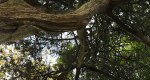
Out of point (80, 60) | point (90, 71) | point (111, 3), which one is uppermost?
point (111, 3)

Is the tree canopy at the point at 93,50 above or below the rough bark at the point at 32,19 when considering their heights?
below

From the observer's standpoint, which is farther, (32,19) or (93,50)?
(93,50)

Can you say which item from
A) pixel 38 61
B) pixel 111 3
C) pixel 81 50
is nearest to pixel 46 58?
pixel 38 61

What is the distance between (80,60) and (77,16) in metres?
2.82

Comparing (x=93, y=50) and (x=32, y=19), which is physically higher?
(x=32, y=19)

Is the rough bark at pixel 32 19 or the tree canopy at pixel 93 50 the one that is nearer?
the rough bark at pixel 32 19

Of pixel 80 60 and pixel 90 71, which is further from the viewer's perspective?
pixel 90 71

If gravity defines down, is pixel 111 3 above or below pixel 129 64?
above

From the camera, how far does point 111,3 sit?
512 cm

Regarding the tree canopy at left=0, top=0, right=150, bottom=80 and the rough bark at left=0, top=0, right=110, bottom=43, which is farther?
the tree canopy at left=0, top=0, right=150, bottom=80

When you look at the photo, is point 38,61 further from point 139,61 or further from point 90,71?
point 139,61

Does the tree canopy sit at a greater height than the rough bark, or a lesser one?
lesser

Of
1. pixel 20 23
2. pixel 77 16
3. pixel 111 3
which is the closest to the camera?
pixel 20 23

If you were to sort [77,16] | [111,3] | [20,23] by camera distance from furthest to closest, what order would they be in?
[111,3] < [77,16] < [20,23]
